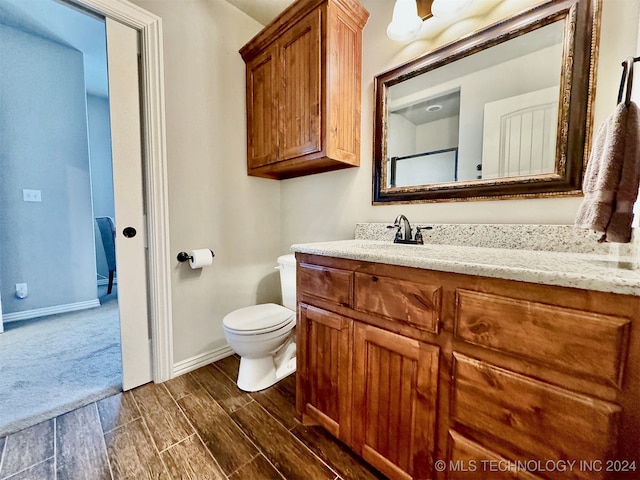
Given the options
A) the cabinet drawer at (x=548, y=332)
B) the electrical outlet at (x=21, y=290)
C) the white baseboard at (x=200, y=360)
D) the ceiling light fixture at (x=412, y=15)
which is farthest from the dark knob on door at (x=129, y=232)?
the electrical outlet at (x=21, y=290)

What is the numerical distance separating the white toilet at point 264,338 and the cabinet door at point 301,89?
0.74m

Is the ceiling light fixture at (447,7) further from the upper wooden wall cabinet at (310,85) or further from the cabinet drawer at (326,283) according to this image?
the cabinet drawer at (326,283)

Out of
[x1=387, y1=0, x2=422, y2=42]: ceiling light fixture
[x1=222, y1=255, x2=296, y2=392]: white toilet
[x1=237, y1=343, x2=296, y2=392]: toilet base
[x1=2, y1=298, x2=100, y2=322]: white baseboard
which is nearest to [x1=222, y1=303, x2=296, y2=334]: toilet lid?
[x1=222, y1=255, x2=296, y2=392]: white toilet

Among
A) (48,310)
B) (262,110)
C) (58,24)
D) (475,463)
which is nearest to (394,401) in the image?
(475,463)

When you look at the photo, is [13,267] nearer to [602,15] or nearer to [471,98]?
[471,98]

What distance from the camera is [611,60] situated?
0.91 meters

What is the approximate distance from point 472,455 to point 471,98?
1.41 metres

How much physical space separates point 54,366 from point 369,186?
→ 2404 millimetres

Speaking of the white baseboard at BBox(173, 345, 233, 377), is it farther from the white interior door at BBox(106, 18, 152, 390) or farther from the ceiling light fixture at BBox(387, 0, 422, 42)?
the ceiling light fixture at BBox(387, 0, 422, 42)

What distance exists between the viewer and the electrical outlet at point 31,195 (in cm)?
242

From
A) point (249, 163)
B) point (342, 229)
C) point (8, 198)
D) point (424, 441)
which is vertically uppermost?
point (249, 163)

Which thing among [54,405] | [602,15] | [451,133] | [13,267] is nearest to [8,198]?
[13,267]

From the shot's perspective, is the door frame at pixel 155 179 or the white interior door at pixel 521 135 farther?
the door frame at pixel 155 179

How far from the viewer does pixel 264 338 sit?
1.44 m
